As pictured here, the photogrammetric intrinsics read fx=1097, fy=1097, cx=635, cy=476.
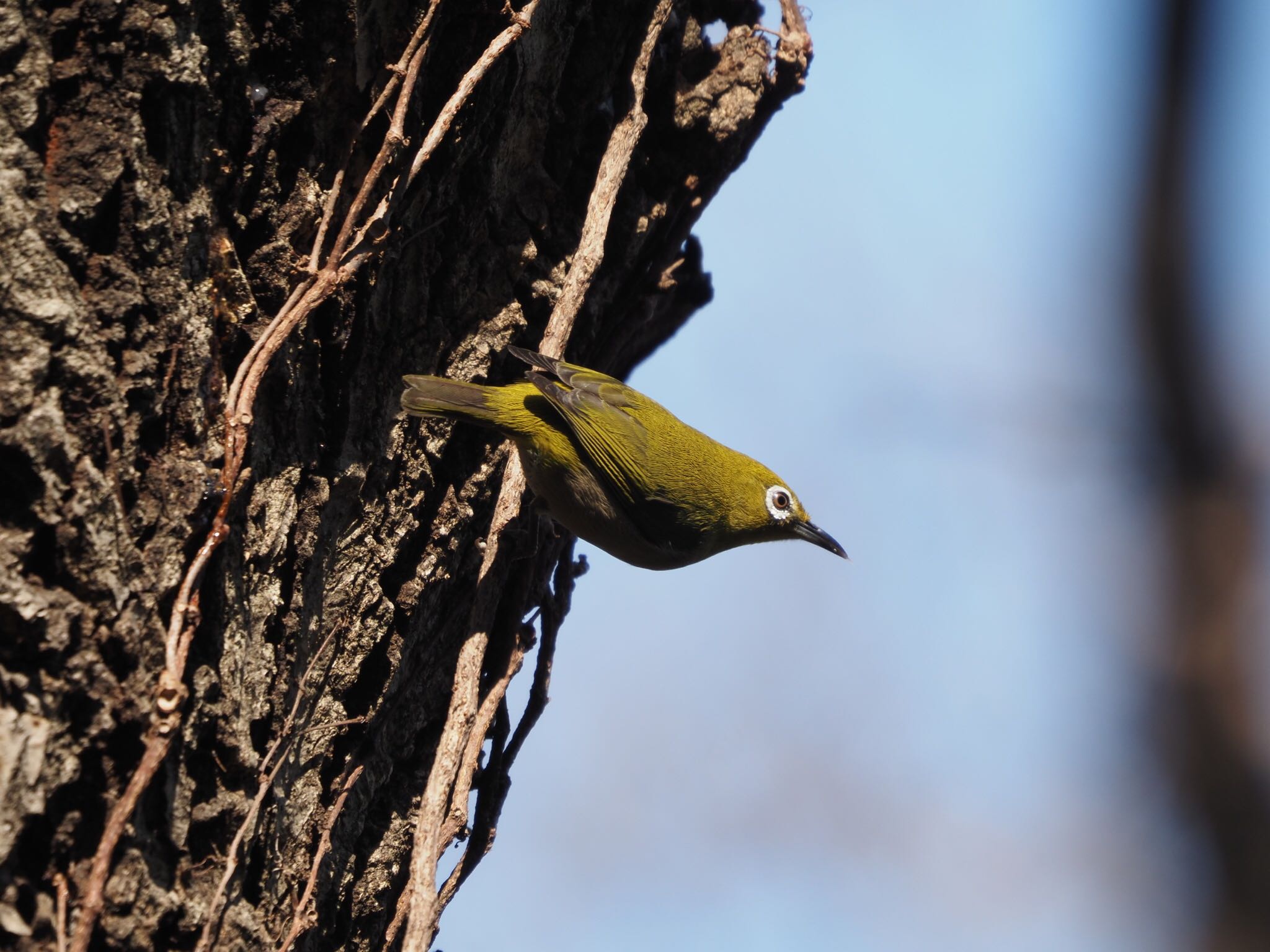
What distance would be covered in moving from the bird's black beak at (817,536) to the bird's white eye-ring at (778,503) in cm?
13

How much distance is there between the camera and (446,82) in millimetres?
3551

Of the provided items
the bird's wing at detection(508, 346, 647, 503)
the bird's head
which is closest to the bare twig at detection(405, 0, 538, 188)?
the bird's wing at detection(508, 346, 647, 503)

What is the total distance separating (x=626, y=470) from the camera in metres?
5.07

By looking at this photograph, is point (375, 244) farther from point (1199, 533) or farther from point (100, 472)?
point (1199, 533)

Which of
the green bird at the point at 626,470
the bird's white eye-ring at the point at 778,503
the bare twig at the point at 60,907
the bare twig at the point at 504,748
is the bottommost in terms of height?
the bare twig at the point at 60,907

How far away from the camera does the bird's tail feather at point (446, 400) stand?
3611 millimetres

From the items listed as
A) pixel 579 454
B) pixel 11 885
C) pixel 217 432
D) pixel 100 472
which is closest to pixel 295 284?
pixel 217 432

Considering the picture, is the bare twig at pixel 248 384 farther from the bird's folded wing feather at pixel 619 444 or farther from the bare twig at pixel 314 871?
the bird's folded wing feather at pixel 619 444

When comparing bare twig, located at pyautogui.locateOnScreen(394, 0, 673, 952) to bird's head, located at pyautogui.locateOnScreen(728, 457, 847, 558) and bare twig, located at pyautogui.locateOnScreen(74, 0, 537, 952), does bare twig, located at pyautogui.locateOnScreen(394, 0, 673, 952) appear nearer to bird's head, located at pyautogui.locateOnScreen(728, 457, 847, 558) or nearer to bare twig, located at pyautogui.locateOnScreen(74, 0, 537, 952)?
bare twig, located at pyautogui.locateOnScreen(74, 0, 537, 952)

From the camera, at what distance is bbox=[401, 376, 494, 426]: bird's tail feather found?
361 cm

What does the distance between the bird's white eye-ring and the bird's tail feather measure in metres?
2.02

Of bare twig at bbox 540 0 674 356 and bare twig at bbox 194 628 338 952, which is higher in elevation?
bare twig at bbox 540 0 674 356

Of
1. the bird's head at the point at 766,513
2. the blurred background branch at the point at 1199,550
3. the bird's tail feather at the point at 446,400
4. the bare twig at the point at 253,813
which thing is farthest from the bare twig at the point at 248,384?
the bird's head at the point at 766,513

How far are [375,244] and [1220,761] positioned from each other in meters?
3.24
